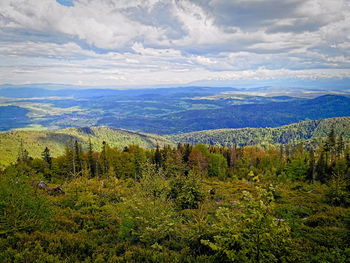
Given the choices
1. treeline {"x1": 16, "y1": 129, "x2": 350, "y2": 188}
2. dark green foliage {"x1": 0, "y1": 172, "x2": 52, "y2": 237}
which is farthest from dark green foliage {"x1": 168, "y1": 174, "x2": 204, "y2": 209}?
treeline {"x1": 16, "y1": 129, "x2": 350, "y2": 188}

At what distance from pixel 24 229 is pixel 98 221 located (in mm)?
6130

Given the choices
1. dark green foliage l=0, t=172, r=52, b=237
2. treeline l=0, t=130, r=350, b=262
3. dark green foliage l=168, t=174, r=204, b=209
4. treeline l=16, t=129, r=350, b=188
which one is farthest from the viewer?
treeline l=16, t=129, r=350, b=188

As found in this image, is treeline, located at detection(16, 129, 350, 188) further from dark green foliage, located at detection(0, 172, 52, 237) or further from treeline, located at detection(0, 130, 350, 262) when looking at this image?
dark green foliage, located at detection(0, 172, 52, 237)

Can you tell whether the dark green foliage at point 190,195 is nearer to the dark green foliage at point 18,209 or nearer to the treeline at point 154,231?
the treeline at point 154,231

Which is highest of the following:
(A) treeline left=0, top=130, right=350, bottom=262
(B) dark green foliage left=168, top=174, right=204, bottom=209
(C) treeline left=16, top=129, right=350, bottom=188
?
(A) treeline left=0, top=130, right=350, bottom=262

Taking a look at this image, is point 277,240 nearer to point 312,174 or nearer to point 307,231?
point 307,231

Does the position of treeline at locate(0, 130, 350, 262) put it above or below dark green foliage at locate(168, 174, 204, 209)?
above

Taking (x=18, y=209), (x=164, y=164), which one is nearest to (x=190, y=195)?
(x=18, y=209)

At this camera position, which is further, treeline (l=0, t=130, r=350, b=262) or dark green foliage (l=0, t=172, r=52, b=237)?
dark green foliage (l=0, t=172, r=52, b=237)

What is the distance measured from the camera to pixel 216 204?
31.3m

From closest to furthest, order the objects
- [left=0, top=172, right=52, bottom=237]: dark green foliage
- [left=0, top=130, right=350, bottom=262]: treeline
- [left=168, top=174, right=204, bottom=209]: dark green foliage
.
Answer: [left=0, top=130, right=350, bottom=262]: treeline
[left=0, top=172, right=52, bottom=237]: dark green foliage
[left=168, top=174, right=204, bottom=209]: dark green foliage

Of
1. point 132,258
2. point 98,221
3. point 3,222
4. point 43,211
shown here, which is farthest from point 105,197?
point 132,258

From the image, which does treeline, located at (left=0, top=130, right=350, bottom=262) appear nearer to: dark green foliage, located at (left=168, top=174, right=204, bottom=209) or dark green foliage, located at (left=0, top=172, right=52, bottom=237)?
dark green foliage, located at (left=0, top=172, right=52, bottom=237)

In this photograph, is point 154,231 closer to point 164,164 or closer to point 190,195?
point 190,195
